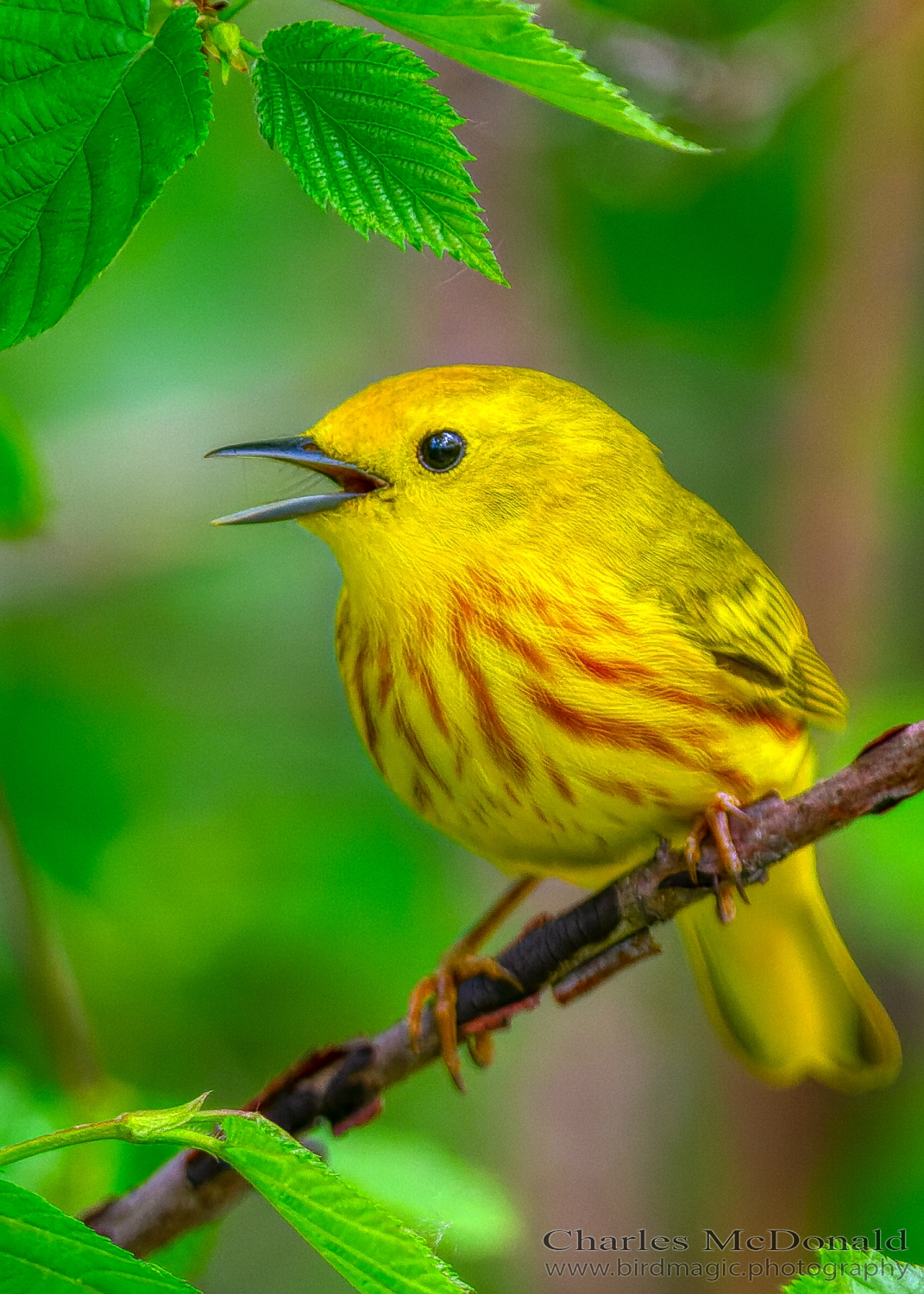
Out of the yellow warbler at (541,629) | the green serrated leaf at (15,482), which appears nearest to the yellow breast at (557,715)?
the yellow warbler at (541,629)

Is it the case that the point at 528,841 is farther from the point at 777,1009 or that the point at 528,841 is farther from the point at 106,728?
the point at 106,728

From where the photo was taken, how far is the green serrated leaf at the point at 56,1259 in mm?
854

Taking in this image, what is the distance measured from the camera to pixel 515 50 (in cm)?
96

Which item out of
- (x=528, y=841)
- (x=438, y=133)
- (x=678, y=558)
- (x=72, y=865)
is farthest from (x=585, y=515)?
(x=72, y=865)

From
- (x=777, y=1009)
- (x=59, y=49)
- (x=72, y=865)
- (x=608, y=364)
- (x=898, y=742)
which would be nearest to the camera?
(x=59, y=49)

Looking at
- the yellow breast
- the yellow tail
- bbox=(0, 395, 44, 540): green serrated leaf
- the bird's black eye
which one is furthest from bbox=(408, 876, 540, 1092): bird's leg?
bbox=(0, 395, 44, 540): green serrated leaf

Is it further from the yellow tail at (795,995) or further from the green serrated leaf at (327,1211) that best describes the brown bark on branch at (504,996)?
the yellow tail at (795,995)

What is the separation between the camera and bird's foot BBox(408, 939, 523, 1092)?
5.29 feet

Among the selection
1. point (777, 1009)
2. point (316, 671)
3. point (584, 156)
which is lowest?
point (777, 1009)

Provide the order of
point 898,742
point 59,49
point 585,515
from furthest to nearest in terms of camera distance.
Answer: point 585,515 < point 898,742 < point 59,49

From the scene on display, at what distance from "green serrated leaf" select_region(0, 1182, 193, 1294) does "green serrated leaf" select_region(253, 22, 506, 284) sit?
0.69 meters

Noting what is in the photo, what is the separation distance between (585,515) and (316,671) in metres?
2.37

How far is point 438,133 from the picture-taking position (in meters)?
1.00

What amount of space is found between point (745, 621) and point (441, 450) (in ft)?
1.63
